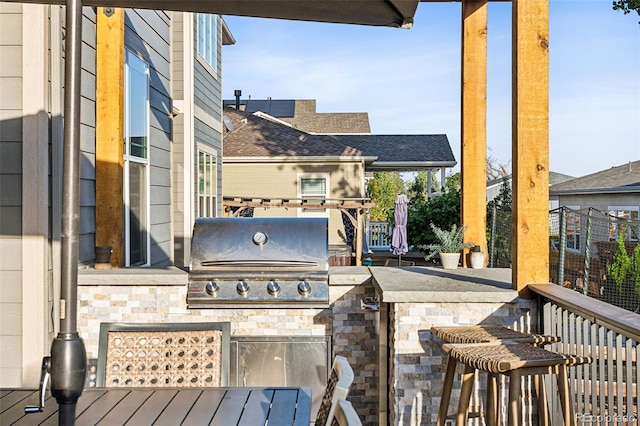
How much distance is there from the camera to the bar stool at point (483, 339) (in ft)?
8.96

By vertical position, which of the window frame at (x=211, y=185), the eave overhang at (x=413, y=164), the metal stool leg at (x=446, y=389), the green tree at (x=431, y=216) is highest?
the eave overhang at (x=413, y=164)

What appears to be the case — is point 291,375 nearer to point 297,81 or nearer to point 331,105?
point 297,81

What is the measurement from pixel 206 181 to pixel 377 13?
7.31 metres

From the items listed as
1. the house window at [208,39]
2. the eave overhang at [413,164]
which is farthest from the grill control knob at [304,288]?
A: the eave overhang at [413,164]

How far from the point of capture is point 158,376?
2619 millimetres

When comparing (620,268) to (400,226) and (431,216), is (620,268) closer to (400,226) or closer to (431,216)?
(431,216)

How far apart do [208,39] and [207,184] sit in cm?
220

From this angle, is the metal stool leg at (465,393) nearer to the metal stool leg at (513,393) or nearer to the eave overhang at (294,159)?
the metal stool leg at (513,393)

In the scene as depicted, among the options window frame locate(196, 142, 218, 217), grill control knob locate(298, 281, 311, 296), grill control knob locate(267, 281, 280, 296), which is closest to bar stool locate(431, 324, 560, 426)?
grill control knob locate(298, 281, 311, 296)

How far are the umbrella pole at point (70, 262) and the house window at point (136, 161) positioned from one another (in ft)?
12.7

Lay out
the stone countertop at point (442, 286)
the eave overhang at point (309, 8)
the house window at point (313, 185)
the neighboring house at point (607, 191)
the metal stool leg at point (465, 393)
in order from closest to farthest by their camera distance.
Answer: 1. the eave overhang at point (309, 8)
2. the metal stool leg at point (465, 393)
3. the stone countertop at point (442, 286)
4. the house window at point (313, 185)
5. the neighboring house at point (607, 191)

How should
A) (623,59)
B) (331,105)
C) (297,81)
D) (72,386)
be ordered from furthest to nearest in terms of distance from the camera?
(331,105) < (297,81) < (623,59) < (72,386)

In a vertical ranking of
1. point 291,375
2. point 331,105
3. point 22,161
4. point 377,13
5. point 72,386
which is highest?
point 331,105

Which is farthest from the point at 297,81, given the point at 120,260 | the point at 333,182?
the point at 120,260
